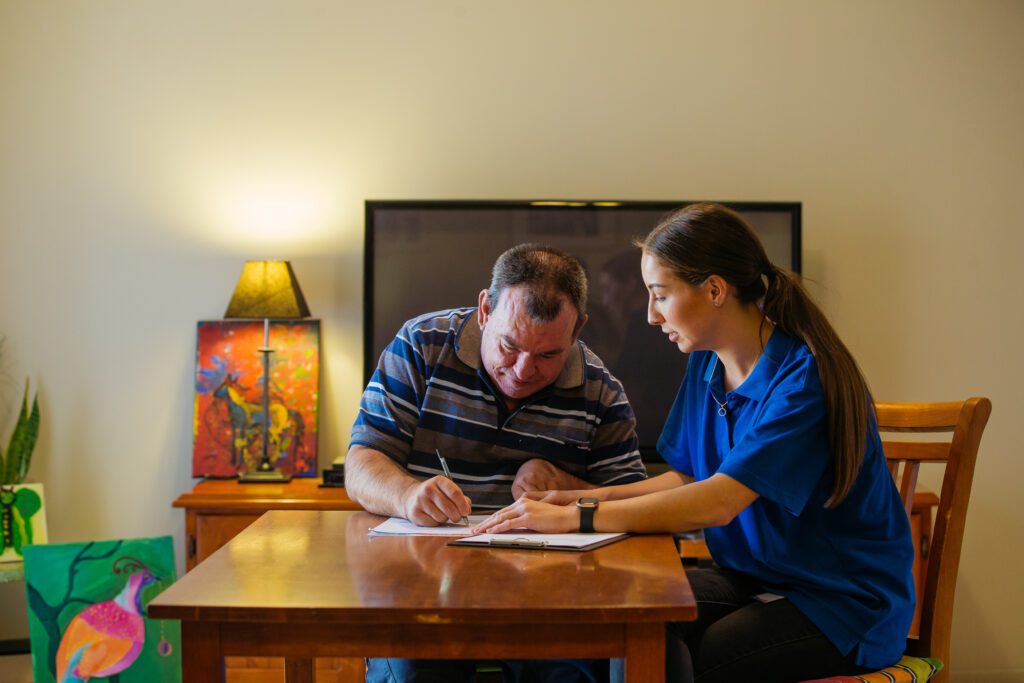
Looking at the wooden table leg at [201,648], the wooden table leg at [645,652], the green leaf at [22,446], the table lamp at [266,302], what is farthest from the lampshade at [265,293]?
the wooden table leg at [645,652]

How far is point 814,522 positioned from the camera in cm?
174

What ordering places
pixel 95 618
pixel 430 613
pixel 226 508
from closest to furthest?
pixel 430 613
pixel 95 618
pixel 226 508

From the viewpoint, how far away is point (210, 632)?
1330 millimetres

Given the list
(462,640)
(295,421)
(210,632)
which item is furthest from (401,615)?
(295,421)

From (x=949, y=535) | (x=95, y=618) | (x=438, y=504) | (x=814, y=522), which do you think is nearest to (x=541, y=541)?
(x=438, y=504)

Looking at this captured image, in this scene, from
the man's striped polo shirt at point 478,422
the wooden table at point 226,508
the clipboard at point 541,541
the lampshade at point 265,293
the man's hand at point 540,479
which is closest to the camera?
the clipboard at point 541,541

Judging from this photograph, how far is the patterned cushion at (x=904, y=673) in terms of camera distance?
5.42 feet

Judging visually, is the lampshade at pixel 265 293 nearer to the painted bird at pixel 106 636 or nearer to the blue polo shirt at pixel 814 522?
the painted bird at pixel 106 636

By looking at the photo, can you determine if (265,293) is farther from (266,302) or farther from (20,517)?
(20,517)

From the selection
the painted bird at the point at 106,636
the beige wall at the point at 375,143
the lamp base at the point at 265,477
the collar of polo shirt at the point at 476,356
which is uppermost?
the beige wall at the point at 375,143

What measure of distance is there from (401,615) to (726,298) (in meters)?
0.86

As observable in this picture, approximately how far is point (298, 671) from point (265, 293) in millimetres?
1653

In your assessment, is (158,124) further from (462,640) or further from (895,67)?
(462,640)

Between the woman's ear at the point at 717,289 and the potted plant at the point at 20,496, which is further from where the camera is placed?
the potted plant at the point at 20,496
